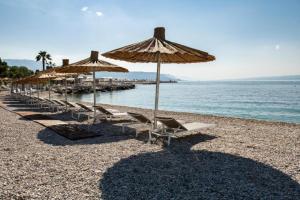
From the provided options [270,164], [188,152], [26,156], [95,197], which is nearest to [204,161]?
[188,152]

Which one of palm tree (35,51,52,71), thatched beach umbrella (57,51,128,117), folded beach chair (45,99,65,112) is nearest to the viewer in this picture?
thatched beach umbrella (57,51,128,117)

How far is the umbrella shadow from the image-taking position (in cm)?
405

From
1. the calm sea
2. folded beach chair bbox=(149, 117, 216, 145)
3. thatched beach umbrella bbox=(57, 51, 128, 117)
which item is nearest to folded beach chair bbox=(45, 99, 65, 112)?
thatched beach umbrella bbox=(57, 51, 128, 117)

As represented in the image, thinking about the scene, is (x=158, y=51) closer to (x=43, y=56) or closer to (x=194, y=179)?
(x=194, y=179)

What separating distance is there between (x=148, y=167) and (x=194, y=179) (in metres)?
0.97

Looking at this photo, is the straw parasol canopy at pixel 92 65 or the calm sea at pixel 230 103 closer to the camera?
the straw parasol canopy at pixel 92 65

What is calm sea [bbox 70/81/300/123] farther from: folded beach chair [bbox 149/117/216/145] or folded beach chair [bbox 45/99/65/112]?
folded beach chair [bbox 149/117/216/145]

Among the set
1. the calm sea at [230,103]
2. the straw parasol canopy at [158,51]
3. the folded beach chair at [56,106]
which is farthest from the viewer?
the calm sea at [230,103]

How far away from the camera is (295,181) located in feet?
15.1

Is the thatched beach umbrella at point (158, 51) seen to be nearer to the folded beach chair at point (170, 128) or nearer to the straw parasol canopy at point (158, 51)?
the straw parasol canopy at point (158, 51)

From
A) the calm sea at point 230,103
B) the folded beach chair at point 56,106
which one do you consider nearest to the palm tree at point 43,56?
the calm sea at point 230,103

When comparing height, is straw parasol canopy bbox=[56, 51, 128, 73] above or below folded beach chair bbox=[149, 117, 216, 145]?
above

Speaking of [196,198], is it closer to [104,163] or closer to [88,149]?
[104,163]

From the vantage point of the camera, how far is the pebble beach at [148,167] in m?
4.11
